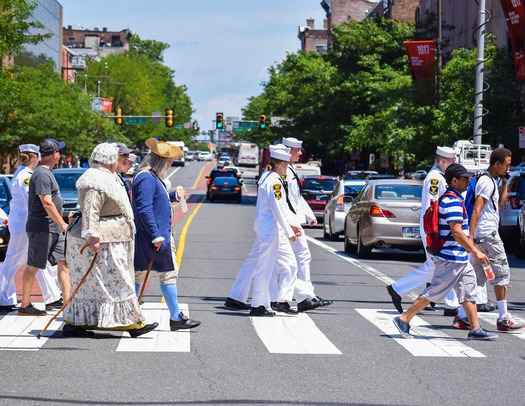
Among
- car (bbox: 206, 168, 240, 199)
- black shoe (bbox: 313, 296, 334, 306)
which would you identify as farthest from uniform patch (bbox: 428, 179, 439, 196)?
car (bbox: 206, 168, 240, 199)

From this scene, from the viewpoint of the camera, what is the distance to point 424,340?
10.5m

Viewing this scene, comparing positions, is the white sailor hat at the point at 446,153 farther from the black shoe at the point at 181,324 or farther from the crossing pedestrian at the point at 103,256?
the crossing pedestrian at the point at 103,256

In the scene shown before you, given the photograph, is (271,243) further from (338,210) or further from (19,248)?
(338,210)

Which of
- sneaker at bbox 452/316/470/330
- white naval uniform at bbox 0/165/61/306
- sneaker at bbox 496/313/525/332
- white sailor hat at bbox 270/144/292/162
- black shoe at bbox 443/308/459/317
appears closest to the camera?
sneaker at bbox 496/313/525/332

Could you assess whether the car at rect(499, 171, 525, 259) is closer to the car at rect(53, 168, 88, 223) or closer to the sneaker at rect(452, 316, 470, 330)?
the car at rect(53, 168, 88, 223)

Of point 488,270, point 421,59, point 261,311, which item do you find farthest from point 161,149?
point 421,59

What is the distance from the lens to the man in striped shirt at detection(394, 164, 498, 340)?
1048 cm

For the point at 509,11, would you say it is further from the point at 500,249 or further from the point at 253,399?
the point at 253,399

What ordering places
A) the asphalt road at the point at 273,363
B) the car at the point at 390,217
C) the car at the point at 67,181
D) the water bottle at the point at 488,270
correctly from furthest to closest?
the car at the point at 67,181
the car at the point at 390,217
the water bottle at the point at 488,270
the asphalt road at the point at 273,363

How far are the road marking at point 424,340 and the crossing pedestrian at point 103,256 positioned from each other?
2.42 meters

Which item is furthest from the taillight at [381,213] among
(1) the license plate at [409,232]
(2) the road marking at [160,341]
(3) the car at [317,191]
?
(3) the car at [317,191]

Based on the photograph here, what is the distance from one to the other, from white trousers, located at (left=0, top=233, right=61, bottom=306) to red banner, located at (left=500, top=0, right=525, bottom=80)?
26.2 metres

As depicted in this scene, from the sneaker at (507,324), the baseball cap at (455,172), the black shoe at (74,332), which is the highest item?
the baseball cap at (455,172)

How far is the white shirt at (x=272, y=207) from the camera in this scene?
1205 centimetres
